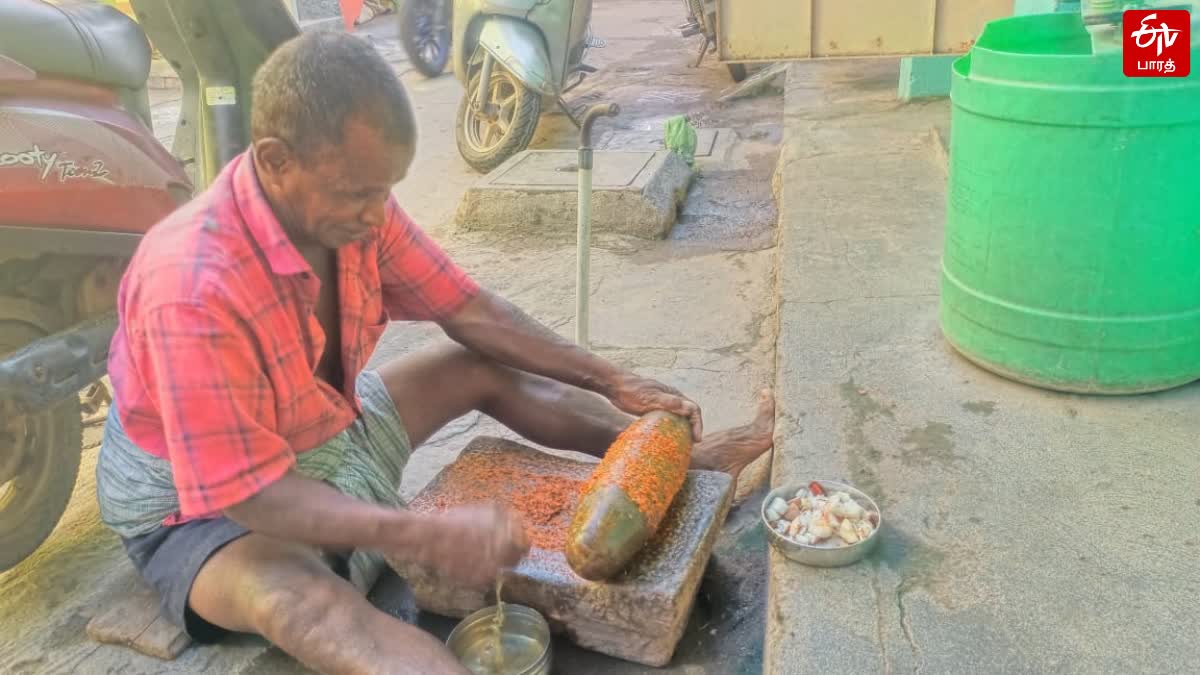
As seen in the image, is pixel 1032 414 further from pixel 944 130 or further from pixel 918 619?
pixel 944 130

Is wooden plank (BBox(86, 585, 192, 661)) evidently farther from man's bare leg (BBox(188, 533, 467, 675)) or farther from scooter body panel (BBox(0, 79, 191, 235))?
scooter body panel (BBox(0, 79, 191, 235))

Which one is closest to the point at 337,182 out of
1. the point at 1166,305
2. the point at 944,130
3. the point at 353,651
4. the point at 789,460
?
the point at 353,651

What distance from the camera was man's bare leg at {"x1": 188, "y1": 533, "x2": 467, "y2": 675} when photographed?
6.14ft

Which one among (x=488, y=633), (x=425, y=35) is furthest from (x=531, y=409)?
(x=425, y=35)

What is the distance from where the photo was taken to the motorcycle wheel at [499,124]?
6.65m

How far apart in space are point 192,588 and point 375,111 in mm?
1063

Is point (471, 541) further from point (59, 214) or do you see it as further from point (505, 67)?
point (505, 67)

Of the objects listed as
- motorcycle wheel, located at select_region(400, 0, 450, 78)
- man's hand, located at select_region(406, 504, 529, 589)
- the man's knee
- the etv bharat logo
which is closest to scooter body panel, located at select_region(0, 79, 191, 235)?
the man's knee

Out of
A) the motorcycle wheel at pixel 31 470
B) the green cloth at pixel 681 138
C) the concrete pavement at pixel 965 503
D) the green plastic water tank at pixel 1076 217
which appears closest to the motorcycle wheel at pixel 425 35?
the green cloth at pixel 681 138

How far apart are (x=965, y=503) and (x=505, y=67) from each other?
5178 mm

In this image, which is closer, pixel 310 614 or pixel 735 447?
pixel 310 614

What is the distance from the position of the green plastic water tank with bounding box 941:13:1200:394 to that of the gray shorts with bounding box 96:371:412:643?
168cm

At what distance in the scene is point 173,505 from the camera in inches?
81.7

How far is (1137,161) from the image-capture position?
2.35 metres
